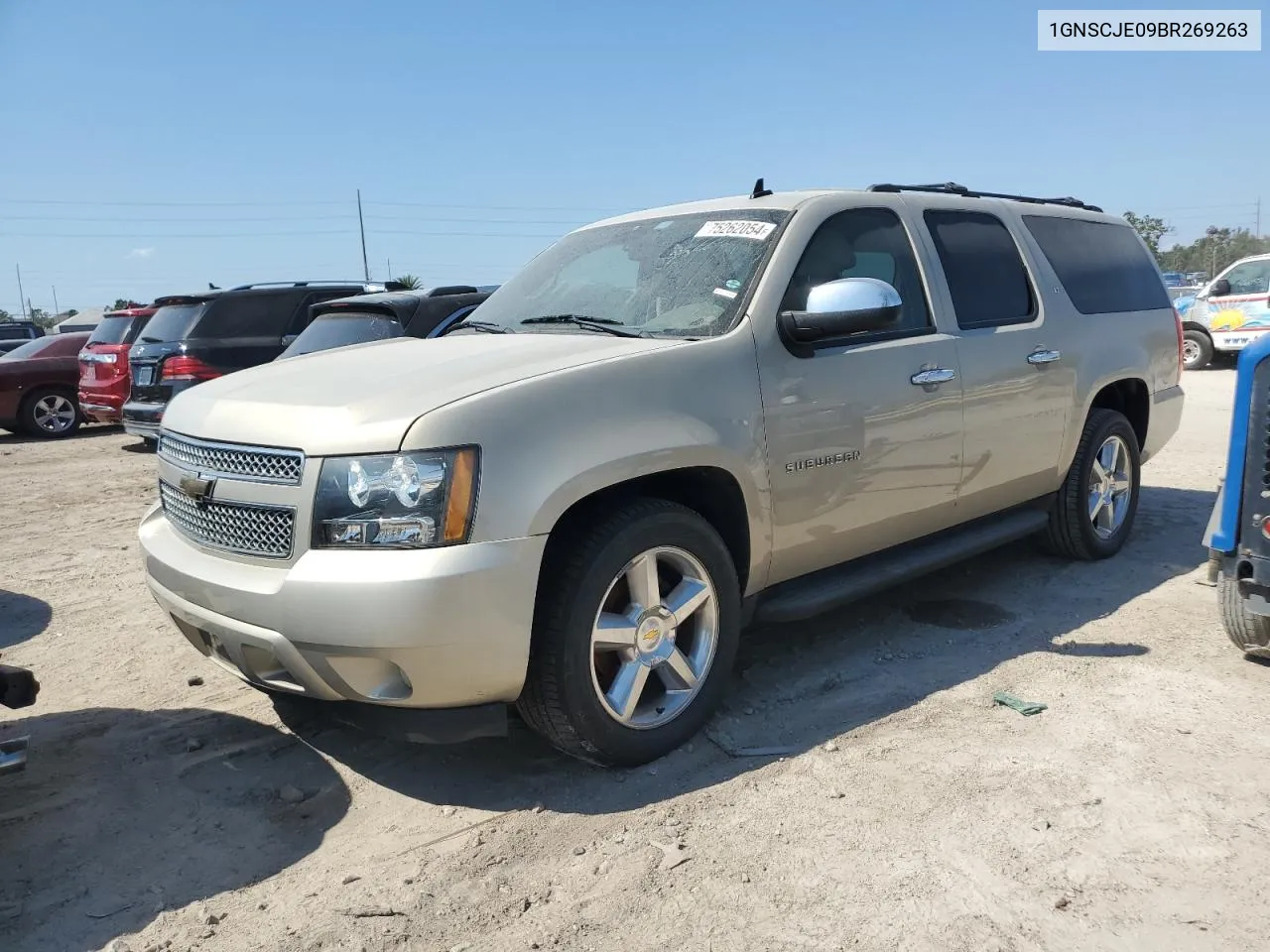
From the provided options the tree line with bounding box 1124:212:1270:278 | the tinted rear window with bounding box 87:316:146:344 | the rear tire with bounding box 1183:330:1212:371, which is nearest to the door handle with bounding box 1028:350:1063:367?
the tinted rear window with bounding box 87:316:146:344

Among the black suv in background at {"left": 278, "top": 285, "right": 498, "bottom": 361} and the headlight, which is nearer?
the headlight

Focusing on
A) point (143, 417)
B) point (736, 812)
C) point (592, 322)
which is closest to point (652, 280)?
point (592, 322)

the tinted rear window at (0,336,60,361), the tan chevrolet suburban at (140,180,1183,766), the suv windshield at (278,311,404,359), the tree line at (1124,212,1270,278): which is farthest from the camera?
the tree line at (1124,212,1270,278)

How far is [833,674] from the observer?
12.9ft

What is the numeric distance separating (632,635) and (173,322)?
30.0 ft

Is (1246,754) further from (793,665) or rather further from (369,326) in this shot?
(369,326)

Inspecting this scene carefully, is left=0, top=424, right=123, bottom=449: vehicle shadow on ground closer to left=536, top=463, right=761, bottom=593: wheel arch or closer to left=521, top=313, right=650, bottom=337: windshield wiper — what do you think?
left=521, top=313, right=650, bottom=337: windshield wiper

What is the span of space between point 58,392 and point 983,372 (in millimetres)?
13369

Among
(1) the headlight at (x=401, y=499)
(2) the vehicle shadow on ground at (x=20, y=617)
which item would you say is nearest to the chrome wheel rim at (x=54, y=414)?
(2) the vehicle shadow on ground at (x=20, y=617)

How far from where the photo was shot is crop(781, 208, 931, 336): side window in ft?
12.2

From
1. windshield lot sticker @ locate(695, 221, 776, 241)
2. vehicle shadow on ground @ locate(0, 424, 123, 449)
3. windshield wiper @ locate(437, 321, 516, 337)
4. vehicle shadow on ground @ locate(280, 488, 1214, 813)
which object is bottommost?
vehicle shadow on ground @ locate(0, 424, 123, 449)

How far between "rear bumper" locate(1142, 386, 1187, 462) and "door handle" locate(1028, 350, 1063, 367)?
1.27 metres

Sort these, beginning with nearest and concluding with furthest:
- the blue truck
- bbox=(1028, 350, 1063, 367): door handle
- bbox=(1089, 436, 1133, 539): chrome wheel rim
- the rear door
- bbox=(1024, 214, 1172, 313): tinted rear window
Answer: the blue truck < the rear door < bbox=(1028, 350, 1063, 367): door handle < bbox=(1024, 214, 1172, 313): tinted rear window < bbox=(1089, 436, 1133, 539): chrome wheel rim

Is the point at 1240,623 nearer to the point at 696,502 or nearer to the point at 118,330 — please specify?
the point at 696,502
